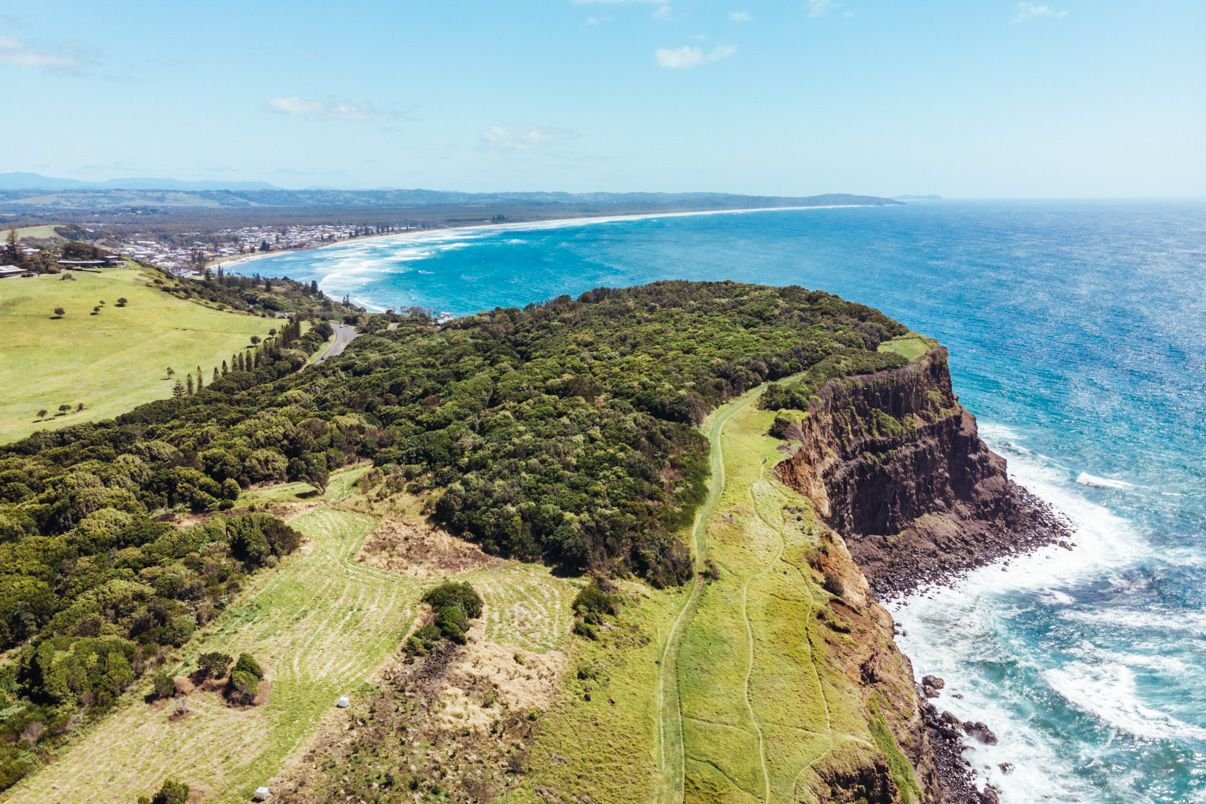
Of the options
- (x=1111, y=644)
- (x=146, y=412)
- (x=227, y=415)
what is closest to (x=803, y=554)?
(x=1111, y=644)

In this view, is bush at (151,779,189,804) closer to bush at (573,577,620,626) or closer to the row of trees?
the row of trees

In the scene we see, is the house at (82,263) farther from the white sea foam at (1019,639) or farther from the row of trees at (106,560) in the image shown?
the white sea foam at (1019,639)

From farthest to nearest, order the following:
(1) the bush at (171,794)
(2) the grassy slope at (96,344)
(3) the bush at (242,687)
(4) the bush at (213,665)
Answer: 1. (2) the grassy slope at (96,344)
2. (4) the bush at (213,665)
3. (3) the bush at (242,687)
4. (1) the bush at (171,794)

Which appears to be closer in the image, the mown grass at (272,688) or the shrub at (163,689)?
the mown grass at (272,688)

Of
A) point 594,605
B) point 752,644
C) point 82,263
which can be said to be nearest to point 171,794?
point 594,605

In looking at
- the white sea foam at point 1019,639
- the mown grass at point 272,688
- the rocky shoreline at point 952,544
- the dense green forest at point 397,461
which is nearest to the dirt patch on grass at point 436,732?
the mown grass at point 272,688

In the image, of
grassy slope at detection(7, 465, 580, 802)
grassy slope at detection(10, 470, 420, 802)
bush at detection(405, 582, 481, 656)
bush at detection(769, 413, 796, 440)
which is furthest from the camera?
bush at detection(769, 413, 796, 440)

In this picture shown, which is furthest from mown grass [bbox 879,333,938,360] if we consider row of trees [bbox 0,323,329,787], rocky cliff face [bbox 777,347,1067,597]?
row of trees [bbox 0,323,329,787]
